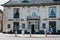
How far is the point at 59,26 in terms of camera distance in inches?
2181

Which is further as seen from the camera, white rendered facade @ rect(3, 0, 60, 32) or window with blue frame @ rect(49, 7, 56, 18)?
window with blue frame @ rect(49, 7, 56, 18)

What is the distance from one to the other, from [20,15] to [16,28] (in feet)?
9.81

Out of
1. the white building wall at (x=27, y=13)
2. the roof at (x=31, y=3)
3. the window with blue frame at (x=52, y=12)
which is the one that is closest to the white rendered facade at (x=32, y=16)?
the white building wall at (x=27, y=13)

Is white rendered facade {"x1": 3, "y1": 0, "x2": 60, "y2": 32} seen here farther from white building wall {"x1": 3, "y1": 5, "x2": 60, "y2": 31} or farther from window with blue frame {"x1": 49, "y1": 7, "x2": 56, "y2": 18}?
window with blue frame {"x1": 49, "y1": 7, "x2": 56, "y2": 18}

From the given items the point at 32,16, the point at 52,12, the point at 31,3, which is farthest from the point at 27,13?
the point at 52,12

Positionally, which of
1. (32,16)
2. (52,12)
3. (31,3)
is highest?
(31,3)

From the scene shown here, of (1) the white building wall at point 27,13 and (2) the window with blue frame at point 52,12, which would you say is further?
(1) the white building wall at point 27,13

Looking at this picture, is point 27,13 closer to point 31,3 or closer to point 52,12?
point 31,3

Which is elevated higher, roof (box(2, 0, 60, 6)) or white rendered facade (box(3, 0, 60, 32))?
roof (box(2, 0, 60, 6))

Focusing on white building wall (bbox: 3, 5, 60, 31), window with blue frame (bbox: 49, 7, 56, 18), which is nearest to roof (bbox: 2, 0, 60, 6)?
white building wall (bbox: 3, 5, 60, 31)

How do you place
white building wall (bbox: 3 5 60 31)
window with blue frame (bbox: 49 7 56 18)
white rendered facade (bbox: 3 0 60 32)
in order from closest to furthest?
white rendered facade (bbox: 3 0 60 32)
window with blue frame (bbox: 49 7 56 18)
white building wall (bbox: 3 5 60 31)

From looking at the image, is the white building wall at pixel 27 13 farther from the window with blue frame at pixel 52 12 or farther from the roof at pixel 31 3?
the roof at pixel 31 3

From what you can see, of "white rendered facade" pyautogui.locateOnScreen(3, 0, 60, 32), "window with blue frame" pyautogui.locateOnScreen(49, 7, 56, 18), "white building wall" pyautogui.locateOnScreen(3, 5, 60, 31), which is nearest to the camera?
"white rendered facade" pyautogui.locateOnScreen(3, 0, 60, 32)

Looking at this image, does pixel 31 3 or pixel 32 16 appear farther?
pixel 31 3
